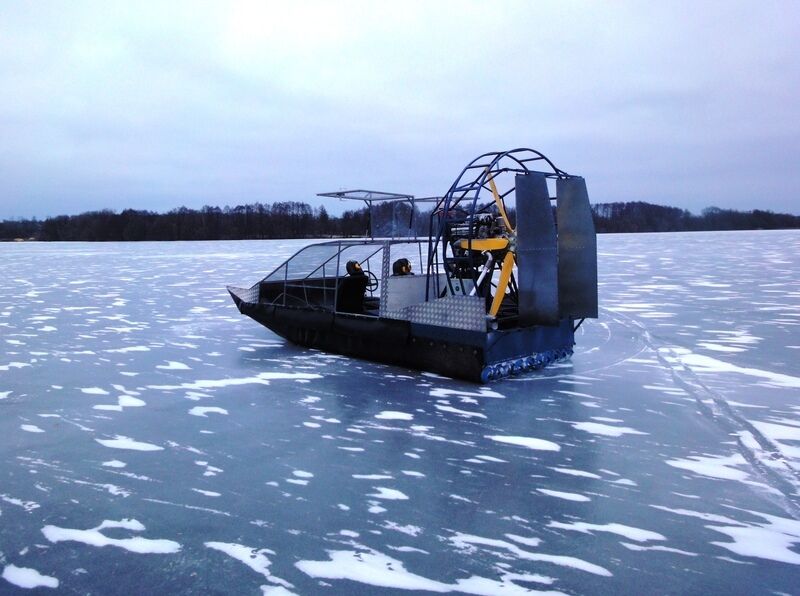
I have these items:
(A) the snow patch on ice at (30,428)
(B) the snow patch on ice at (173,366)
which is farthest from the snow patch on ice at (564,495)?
(B) the snow patch on ice at (173,366)

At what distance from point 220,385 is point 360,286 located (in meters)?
2.22

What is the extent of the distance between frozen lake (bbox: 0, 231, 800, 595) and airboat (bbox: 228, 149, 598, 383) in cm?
31

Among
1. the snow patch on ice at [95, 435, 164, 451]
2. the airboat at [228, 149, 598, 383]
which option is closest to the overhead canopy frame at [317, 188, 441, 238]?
the airboat at [228, 149, 598, 383]

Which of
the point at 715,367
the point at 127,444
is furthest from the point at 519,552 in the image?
the point at 715,367

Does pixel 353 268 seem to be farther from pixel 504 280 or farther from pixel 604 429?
pixel 604 429

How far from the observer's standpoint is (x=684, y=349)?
7164mm

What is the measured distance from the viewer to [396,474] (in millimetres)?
3645

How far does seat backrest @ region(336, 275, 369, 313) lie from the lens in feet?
23.9

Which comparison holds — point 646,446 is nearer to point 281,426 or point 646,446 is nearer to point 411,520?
point 411,520

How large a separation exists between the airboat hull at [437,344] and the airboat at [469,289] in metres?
0.01

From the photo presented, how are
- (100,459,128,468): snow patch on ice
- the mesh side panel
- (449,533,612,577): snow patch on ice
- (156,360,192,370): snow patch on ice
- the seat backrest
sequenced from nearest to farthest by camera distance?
1. (449,533,612,577): snow patch on ice
2. (100,459,128,468): snow patch on ice
3. (156,360,192,370): snow patch on ice
4. the seat backrest
5. the mesh side panel

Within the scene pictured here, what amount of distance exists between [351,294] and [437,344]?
1.71 meters

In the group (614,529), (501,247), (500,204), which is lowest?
(614,529)

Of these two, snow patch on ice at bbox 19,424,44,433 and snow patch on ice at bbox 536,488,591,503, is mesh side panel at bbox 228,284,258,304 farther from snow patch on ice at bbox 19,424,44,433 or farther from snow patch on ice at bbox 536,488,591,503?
snow patch on ice at bbox 536,488,591,503
